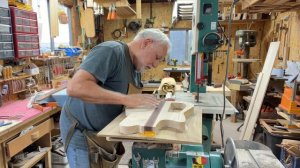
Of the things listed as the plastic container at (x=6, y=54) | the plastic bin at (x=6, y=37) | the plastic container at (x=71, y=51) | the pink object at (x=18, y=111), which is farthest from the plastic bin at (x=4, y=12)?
the plastic container at (x=71, y=51)

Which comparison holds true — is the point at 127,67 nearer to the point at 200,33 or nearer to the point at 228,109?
the point at 200,33

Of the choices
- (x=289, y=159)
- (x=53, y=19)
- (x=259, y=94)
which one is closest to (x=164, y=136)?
(x=289, y=159)

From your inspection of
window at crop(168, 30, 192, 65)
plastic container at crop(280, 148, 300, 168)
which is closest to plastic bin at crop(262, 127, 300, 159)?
plastic container at crop(280, 148, 300, 168)

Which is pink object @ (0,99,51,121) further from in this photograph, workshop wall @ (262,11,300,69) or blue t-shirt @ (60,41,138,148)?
workshop wall @ (262,11,300,69)

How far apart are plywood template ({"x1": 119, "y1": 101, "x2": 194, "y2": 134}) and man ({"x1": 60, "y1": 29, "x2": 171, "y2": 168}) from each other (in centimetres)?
5

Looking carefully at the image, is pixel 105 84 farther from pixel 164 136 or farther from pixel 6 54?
pixel 6 54

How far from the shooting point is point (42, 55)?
2.98m

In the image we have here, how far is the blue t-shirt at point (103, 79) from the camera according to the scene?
3.87 feet

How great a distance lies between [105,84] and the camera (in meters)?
1.29

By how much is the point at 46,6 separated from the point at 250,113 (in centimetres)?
328

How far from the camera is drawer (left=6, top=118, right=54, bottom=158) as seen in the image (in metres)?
1.76

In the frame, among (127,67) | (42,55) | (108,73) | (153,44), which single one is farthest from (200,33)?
(42,55)

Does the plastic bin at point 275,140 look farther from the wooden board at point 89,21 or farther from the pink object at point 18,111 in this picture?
the wooden board at point 89,21

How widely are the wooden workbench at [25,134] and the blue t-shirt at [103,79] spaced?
59 cm
